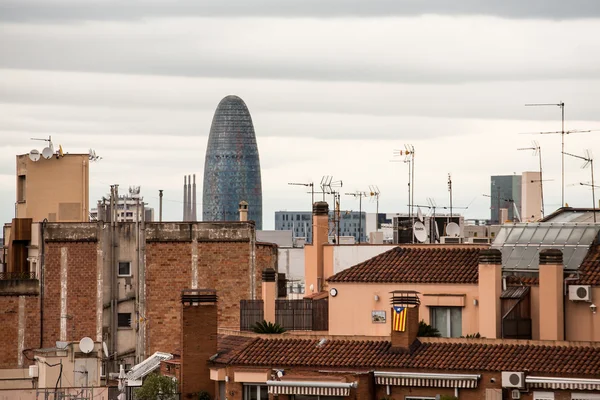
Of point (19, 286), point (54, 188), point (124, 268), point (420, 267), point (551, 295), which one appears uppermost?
point (54, 188)

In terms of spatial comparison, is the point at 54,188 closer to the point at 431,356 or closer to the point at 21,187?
the point at 21,187

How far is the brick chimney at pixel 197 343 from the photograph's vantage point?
4834 centimetres

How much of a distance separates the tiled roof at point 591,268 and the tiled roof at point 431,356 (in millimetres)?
4006

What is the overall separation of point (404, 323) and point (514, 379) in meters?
3.93

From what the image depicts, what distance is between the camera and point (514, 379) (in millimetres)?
44156

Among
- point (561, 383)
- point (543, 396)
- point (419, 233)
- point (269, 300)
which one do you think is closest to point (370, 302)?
point (269, 300)

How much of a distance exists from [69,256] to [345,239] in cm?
1842

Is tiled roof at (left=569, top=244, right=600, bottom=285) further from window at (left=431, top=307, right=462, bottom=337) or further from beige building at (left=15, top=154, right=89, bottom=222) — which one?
beige building at (left=15, top=154, right=89, bottom=222)

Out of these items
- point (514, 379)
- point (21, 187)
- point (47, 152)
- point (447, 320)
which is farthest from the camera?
point (21, 187)

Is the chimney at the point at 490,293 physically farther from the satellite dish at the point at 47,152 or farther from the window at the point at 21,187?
the window at the point at 21,187

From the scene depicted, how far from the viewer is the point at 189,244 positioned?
86.5 metres

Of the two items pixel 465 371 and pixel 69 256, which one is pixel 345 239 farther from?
pixel 465 371

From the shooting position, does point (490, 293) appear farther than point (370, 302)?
No

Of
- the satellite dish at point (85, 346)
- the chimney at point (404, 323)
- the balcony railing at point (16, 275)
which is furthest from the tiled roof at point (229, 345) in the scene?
the balcony railing at point (16, 275)
